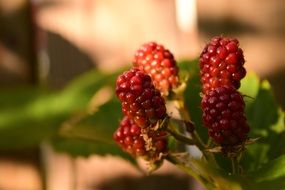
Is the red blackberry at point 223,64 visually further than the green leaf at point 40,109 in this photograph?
No

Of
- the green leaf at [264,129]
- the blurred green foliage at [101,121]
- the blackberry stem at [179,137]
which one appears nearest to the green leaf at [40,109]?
the blurred green foliage at [101,121]

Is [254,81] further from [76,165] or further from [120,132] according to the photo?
[76,165]

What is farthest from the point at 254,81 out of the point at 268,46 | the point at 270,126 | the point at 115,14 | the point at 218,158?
the point at 115,14

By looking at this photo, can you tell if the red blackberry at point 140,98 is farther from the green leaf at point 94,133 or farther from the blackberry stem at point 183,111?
the green leaf at point 94,133

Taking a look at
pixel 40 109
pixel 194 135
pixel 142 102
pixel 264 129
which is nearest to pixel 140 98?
pixel 142 102

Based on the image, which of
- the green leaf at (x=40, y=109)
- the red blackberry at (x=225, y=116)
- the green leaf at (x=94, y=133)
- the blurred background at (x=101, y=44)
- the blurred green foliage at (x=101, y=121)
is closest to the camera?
the red blackberry at (x=225, y=116)

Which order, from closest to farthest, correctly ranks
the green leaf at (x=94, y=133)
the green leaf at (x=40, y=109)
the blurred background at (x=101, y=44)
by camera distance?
1. the green leaf at (x=94, y=133)
2. the green leaf at (x=40, y=109)
3. the blurred background at (x=101, y=44)
